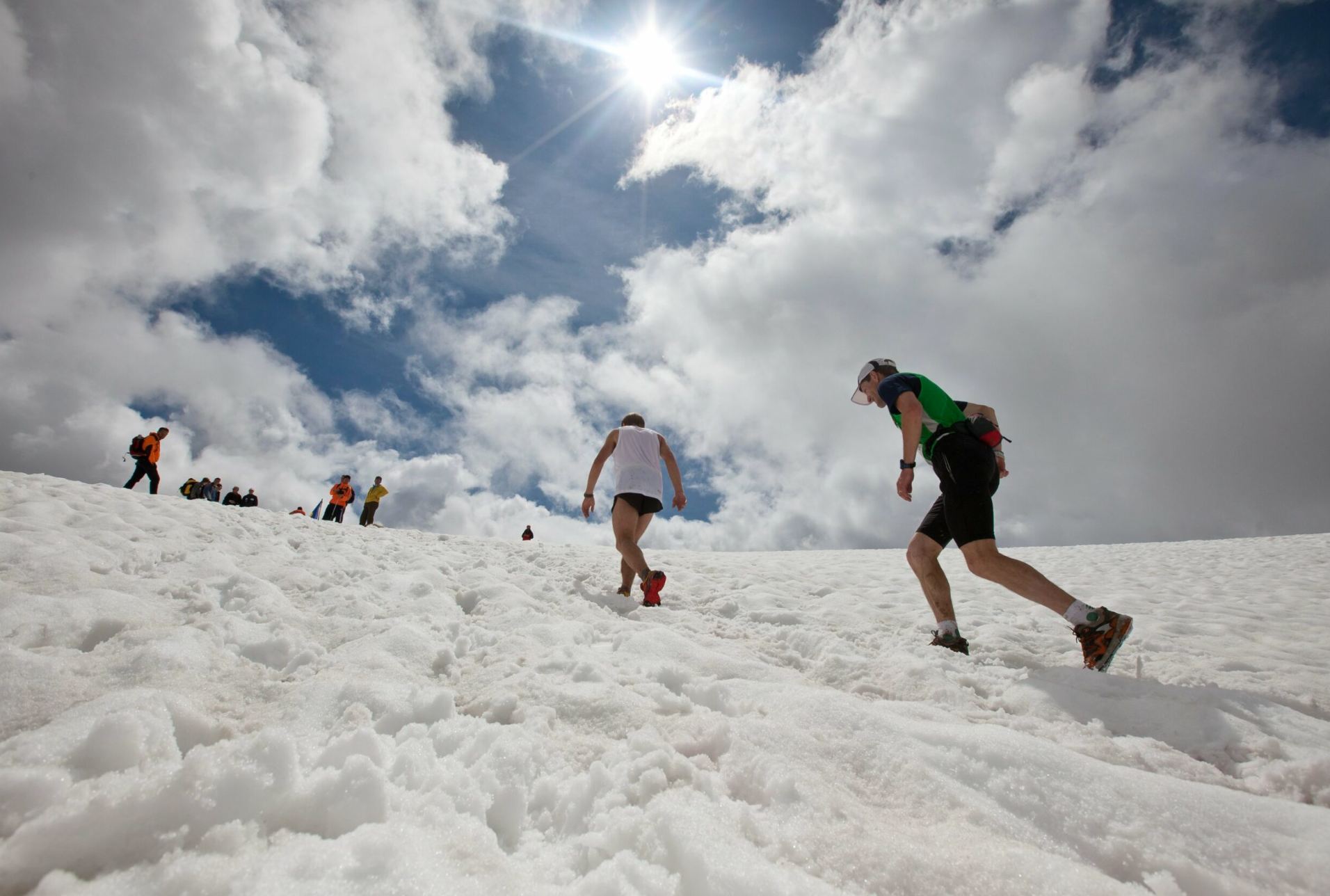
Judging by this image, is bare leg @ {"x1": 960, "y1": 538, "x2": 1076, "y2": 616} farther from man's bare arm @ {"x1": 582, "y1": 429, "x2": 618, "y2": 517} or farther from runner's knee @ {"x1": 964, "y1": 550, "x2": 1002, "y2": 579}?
man's bare arm @ {"x1": 582, "y1": 429, "x2": 618, "y2": 517}

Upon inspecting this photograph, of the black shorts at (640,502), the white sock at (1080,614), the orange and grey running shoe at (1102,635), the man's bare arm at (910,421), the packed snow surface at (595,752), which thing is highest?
the man's bare arm at (910,421)

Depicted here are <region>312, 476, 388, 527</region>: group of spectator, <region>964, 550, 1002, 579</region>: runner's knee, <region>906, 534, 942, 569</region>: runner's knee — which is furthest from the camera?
<region>312, 476, 388, 527</region>: group of spectator

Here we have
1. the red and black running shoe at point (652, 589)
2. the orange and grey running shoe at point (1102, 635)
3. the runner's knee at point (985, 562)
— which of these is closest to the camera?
the orange and grey running shoe at point (1102, 635)

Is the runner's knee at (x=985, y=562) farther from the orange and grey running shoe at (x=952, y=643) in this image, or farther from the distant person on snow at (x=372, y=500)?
the distant person on snow at (x=372, y=500)

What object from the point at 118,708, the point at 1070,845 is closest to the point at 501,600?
the point at 118,708

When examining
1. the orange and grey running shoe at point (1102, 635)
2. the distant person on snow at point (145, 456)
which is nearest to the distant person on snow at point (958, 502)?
the orange and grey running shoe at point (1102, 635)

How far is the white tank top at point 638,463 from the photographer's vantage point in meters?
4.97

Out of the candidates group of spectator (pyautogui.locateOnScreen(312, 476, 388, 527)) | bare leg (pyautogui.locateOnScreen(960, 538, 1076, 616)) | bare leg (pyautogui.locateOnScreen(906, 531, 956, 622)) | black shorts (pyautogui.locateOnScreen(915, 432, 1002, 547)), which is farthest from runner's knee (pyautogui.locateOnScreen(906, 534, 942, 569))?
group of spectator (pyautogui.locateOnScreen(312, 476, 388, 527))

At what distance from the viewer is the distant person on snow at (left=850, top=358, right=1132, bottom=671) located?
2762 millimetres

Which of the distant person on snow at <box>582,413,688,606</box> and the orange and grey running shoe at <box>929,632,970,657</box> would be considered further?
the distant person on snow at <box>582,413,688,606</box>

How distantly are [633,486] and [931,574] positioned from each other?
2.55 metres

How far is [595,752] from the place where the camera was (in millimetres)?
1672

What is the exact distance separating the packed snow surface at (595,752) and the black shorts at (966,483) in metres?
0.75

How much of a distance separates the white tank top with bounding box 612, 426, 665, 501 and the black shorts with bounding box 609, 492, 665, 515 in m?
0.02
